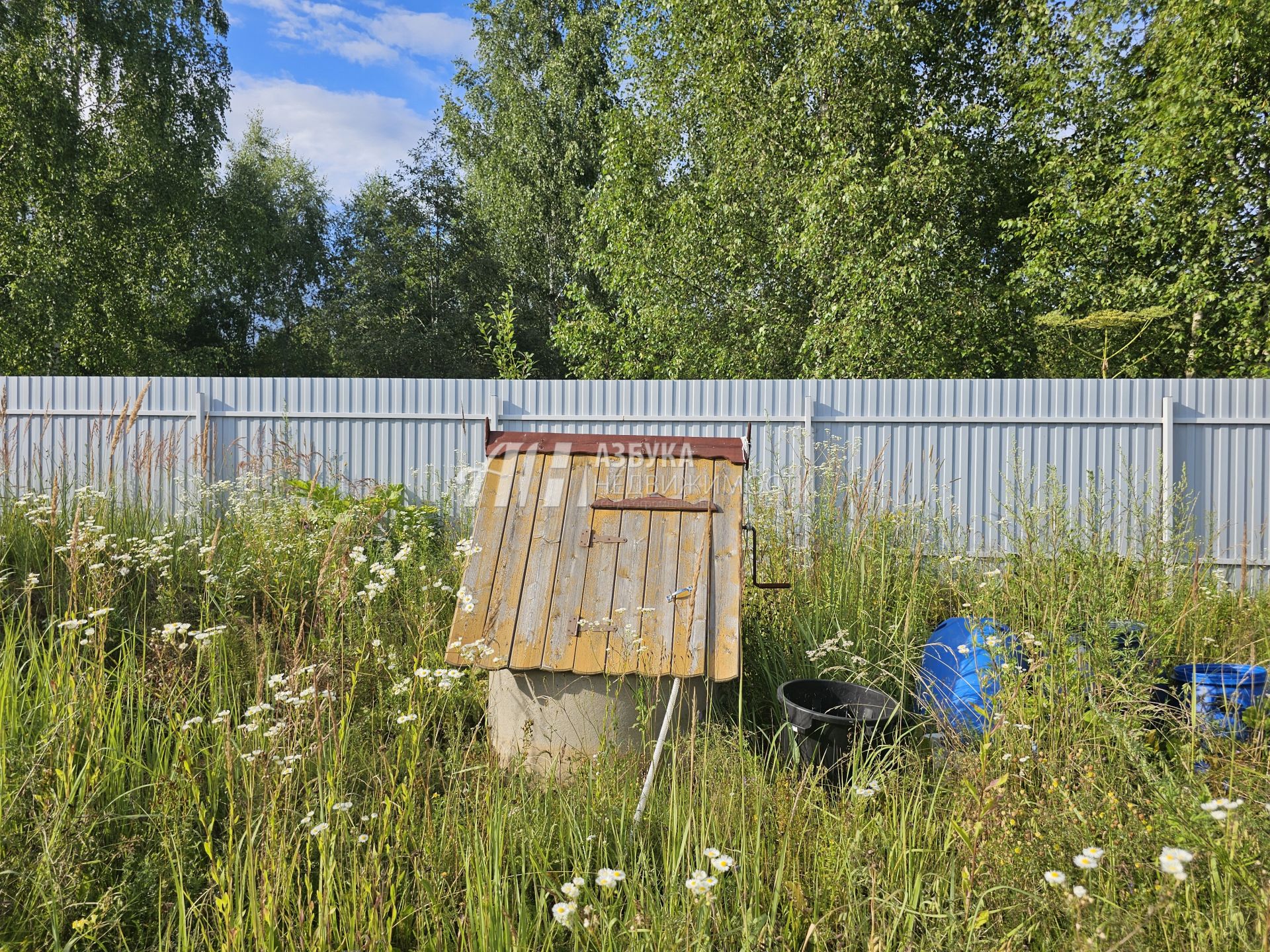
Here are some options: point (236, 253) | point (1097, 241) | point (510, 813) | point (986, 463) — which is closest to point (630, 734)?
point (510, 813)

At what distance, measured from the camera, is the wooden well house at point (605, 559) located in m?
2.69

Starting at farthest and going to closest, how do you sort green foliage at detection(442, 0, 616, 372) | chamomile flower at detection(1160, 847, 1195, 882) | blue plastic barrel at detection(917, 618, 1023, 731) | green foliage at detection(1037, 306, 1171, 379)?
1. green foliage at detection(442, 0, 616, 372)
2. green foliage at detection(1037, 306, 1171, 379)
3. blue plastic barrel at detection(917, 618, 1023, 731)
4. chamomile flower at detection(1160, 847, 1195, 882)

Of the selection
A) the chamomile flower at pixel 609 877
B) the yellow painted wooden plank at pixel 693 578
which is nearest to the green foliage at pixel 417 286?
the yellow painted wooden plank at pixel 693 578

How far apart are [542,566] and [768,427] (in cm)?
438

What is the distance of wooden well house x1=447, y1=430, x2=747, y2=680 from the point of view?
269 centimetres

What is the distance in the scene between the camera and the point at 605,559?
118 inches

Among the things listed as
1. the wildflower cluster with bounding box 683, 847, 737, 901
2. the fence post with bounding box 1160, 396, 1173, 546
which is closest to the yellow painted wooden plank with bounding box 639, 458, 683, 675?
the wildflower cluster with bounding box 683, 847, 737, 901

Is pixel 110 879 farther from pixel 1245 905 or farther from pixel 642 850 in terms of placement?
pixel 1245 905

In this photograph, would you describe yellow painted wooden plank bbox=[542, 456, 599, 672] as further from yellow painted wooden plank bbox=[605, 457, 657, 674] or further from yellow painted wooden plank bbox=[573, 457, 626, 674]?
yellow painted wooden plank bbox=[605, 457, 657, 674]

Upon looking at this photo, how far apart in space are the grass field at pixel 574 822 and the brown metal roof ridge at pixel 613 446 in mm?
709

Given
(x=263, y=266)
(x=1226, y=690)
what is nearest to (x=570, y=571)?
(x=1226, y=690)

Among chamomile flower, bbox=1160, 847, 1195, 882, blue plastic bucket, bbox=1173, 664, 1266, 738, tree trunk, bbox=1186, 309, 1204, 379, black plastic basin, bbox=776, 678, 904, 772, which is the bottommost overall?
black plastic basin, bbox=776, 678, 904, 772

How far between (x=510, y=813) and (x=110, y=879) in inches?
44.3

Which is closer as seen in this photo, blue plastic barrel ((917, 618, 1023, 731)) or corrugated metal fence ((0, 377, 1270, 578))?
blue plastic barrel ((917, 618, 1023, 731))
